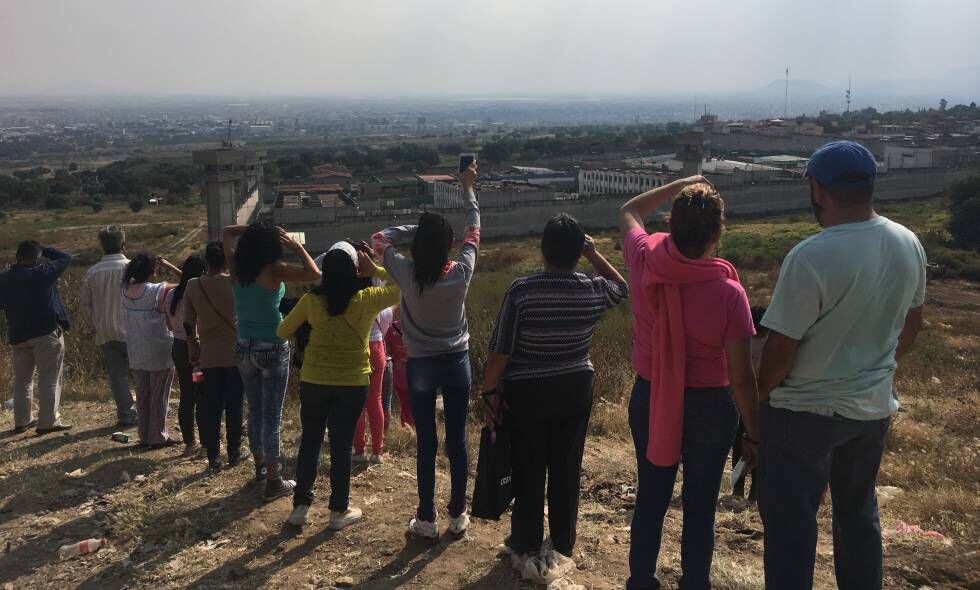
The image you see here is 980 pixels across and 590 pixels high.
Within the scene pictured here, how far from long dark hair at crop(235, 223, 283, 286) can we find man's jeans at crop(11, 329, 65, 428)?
204cm

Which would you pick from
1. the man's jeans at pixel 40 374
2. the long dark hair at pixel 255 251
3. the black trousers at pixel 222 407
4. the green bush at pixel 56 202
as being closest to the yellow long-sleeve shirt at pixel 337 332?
the long dark hair at pixel 255 251

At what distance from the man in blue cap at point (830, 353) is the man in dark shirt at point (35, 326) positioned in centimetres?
399

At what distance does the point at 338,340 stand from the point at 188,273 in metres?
1.28

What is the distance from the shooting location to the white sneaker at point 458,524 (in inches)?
119

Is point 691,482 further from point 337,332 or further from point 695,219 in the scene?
point 337,332

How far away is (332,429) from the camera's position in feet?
10.0

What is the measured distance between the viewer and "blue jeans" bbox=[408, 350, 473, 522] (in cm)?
290

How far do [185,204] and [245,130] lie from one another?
369 ft

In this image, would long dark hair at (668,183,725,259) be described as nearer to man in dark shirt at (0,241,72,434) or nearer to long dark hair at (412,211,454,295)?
long dark hair at (412,211,454,295)

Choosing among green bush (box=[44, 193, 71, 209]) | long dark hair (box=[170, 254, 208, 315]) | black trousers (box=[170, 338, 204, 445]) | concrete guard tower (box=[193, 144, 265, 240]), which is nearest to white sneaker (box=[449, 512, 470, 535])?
black trousers (box=[170, 338, 204, 445])

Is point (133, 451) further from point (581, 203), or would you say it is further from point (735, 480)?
point (581, 203)

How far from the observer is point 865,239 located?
191 cm

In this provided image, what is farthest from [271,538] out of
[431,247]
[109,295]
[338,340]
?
[109,295]

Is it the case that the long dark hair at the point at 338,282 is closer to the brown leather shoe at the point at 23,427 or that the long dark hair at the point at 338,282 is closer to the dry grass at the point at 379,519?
the dry grass at the point at 379,519
